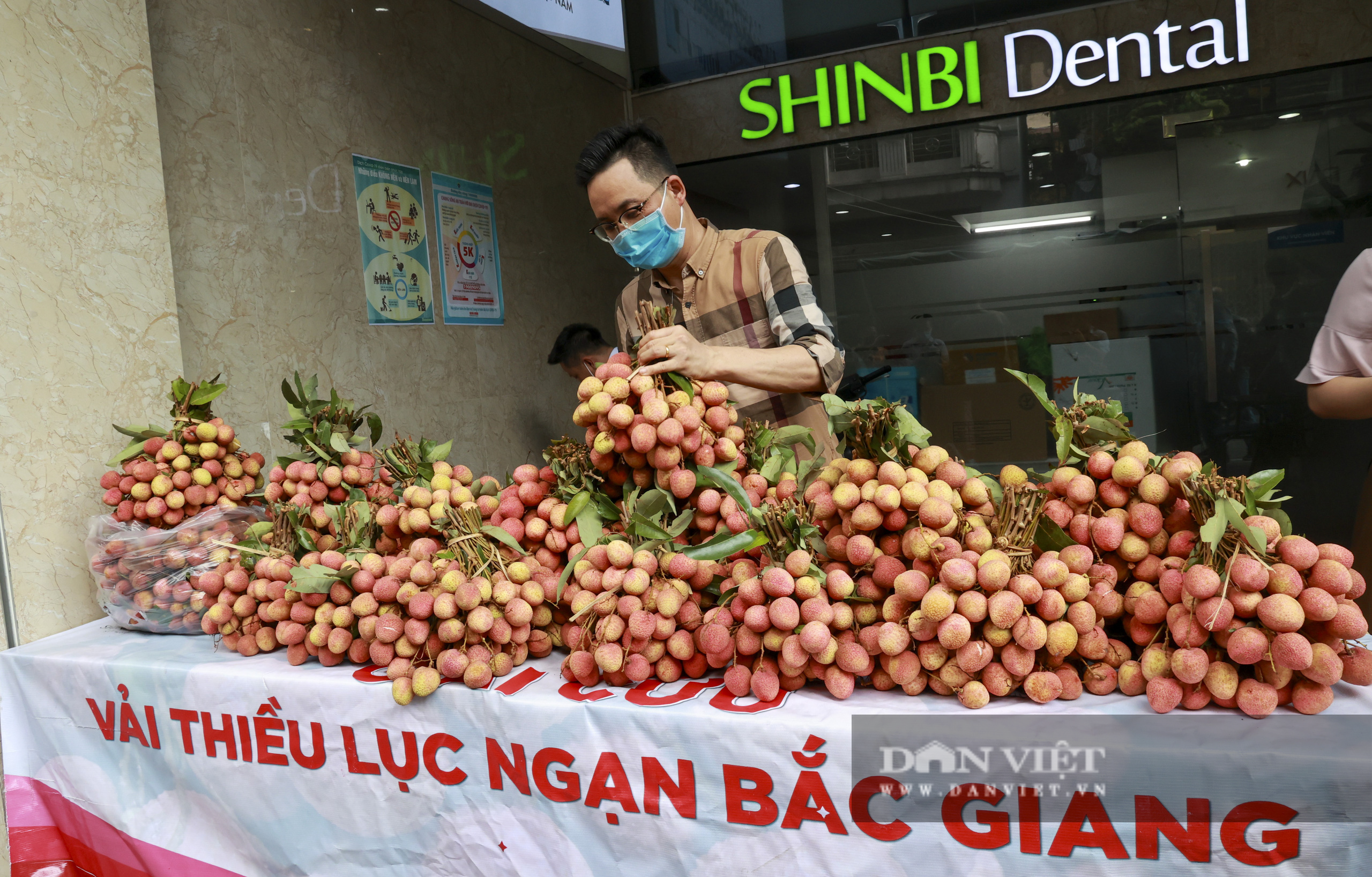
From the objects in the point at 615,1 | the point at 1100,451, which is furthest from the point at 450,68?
the point at 1100,451

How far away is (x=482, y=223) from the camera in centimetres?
333

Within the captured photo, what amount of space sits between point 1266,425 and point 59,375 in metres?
4.18

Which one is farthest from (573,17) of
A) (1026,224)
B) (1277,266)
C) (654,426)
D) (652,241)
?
(1277,266)

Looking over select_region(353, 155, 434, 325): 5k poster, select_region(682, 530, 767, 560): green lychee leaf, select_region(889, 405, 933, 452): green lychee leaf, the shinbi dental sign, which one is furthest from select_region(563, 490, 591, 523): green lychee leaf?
the shinbi dental sign

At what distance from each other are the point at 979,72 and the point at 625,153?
2.47 metres

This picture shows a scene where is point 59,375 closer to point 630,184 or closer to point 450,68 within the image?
point 630,184

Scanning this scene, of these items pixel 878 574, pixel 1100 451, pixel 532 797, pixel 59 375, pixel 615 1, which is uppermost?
pixel 615 1

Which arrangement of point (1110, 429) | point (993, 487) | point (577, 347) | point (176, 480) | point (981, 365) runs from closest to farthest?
point (1110, 429)
point (993, 487)
point (176, 480)
point (577, 347)
point (981, 365)

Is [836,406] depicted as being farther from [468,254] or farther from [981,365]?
[981,365]

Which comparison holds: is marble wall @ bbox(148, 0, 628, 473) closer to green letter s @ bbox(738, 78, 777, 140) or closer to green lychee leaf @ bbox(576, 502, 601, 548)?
green letter s @ bbox(738, 78, 777, 140)

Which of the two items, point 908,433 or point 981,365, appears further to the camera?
point 981,365

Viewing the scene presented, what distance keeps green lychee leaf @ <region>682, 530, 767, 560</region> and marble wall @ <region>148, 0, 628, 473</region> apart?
173cm

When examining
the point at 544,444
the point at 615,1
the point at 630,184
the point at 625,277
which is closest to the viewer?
the point at 630,184

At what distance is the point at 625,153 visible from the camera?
5.35 feet
